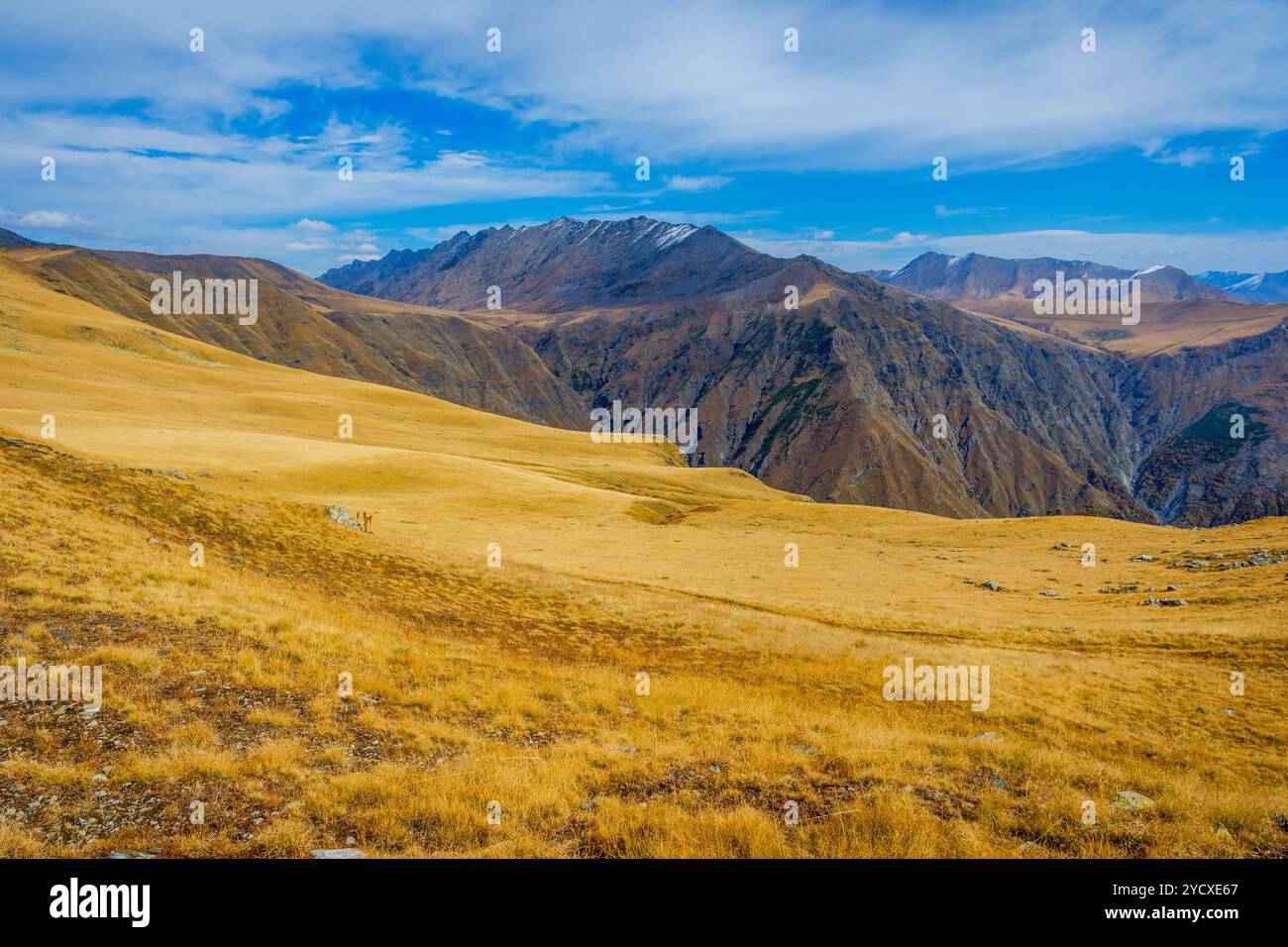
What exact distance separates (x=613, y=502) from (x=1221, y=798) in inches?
2526

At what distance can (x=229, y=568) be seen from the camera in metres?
22.2

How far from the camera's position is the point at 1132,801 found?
1138cm

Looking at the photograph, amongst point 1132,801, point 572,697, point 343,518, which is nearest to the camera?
point 1132,801

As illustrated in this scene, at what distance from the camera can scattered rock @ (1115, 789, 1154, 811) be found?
11.1 meters

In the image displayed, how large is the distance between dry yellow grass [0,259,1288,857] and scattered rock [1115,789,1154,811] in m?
0.19

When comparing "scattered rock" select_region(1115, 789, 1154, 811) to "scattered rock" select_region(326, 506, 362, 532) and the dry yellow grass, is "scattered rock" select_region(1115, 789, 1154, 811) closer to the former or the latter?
the dry yellow grass

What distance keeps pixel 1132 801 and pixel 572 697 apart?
12076mm

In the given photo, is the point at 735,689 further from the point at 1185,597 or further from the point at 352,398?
the point at 352,398

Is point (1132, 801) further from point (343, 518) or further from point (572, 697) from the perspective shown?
point (343, 518)

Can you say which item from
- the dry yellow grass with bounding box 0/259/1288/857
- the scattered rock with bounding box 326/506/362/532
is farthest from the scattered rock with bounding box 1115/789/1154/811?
the scattered rock with bounding box 326/506/362/532

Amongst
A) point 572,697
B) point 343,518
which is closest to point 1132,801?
point 572,697

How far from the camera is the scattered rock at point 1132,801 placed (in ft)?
36.6
